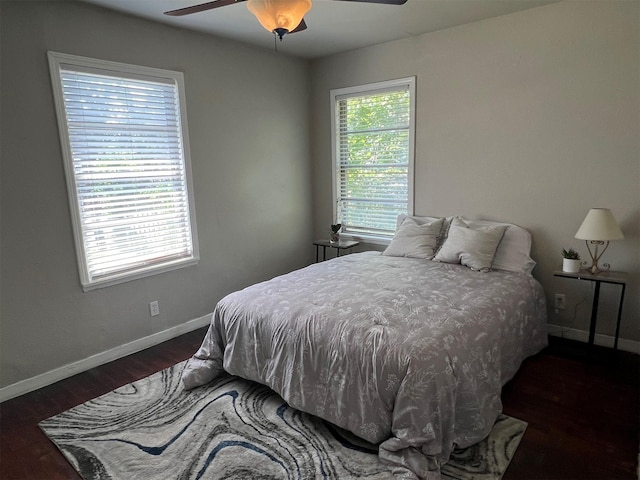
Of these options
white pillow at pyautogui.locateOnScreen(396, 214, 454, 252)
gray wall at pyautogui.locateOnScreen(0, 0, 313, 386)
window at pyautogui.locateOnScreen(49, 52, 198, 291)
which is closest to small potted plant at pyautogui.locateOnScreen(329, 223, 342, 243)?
gray wall at pyautogui.locateOnScreen(0, 0, 313, 386)

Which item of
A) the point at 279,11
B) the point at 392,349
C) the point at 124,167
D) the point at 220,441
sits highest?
the point at 279,11

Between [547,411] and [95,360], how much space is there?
3120 millimetres

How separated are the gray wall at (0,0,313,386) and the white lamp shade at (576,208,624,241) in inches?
112

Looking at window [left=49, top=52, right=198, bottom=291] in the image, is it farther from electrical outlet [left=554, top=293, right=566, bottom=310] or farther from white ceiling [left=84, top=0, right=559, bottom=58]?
electrical outlet [left=554, top=293, right=566, bottom=310]

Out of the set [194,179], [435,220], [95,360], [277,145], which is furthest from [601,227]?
[95,360]

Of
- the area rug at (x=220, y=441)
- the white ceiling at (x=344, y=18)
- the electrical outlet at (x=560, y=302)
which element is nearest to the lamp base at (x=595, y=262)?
the electrical outlet at (x=560, y=302)

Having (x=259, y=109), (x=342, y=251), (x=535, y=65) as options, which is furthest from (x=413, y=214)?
(x=259, y=109)

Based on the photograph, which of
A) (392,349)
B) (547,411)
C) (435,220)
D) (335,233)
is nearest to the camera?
(392,349)

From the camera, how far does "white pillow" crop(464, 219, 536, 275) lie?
10.2 ft

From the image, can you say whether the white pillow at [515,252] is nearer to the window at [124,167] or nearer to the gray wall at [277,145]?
the gray wall at [277,145]

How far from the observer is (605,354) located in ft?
9.62

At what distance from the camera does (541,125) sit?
10.3 ft

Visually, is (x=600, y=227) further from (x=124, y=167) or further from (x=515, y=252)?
(x=124, y=167)

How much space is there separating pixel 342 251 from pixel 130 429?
284 cm
